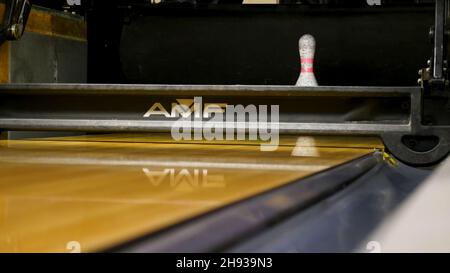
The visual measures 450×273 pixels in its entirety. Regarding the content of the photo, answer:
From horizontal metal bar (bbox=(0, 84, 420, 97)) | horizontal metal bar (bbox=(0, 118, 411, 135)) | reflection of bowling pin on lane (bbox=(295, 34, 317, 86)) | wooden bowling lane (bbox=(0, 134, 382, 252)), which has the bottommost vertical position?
wooden bowling lane (bbox=(0, 134, 382, 252))

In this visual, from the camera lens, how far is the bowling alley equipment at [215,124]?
725 mm

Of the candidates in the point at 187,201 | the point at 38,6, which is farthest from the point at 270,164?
the point at 38,6

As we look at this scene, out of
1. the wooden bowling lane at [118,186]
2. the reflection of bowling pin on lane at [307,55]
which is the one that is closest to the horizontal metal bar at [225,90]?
the wooden bowling lane at [118,186]

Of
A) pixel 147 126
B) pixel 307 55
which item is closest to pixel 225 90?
pixel 147 126

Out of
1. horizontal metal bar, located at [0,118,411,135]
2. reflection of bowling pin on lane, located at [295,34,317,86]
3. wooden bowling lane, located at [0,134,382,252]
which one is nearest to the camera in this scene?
wooden bowling lane, located at [0,134,382,252]

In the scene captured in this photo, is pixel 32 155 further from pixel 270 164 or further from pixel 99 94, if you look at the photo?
pixel 270 164

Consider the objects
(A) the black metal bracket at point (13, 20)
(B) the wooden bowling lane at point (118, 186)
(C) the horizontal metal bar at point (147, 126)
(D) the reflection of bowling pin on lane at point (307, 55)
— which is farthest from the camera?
(D) the reflection of bowling pin on lane at point (307, 55)

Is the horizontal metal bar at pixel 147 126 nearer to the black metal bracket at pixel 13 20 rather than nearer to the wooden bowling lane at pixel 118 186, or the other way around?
the wooden bowling lane at pixel 118 186

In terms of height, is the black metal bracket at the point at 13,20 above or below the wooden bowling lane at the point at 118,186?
above

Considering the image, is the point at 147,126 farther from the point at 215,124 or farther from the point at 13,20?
the point at 13,20

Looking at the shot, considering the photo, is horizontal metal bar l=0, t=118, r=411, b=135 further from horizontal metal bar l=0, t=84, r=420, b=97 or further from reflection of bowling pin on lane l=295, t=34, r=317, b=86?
reflection of bowling pin on lane l=295, t=34, r=317, b=86

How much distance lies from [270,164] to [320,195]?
19.2 inches

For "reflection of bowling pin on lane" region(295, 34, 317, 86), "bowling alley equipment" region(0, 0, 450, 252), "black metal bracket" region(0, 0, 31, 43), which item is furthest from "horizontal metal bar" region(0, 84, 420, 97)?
"reflection of bowling pin on lane" region(295, 34, 317, 86)

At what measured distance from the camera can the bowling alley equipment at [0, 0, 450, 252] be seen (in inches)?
28.5
